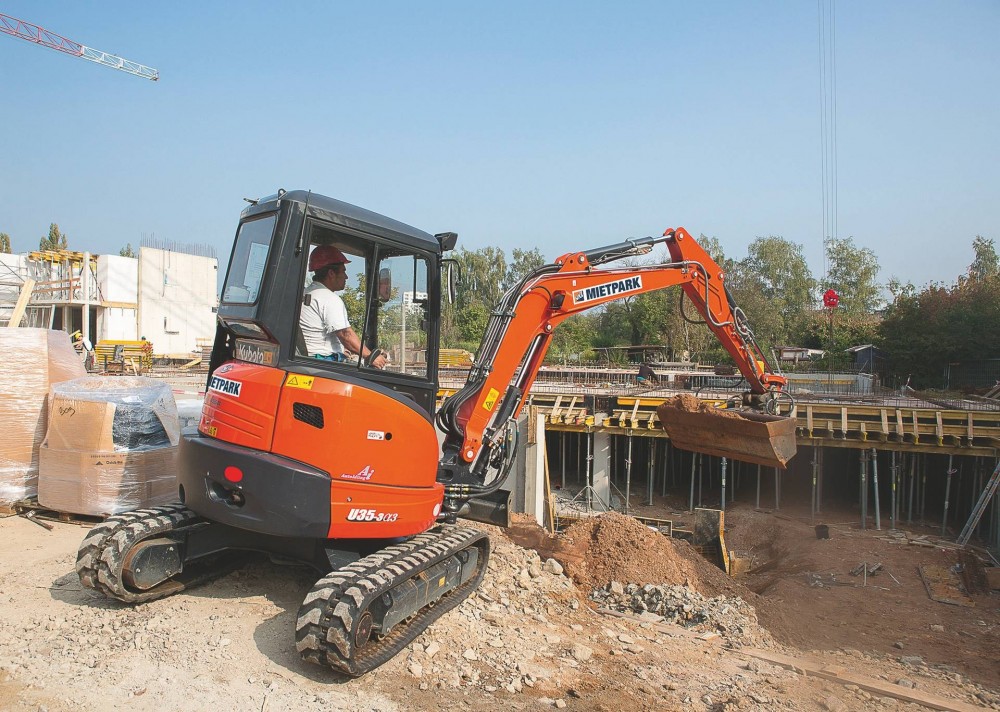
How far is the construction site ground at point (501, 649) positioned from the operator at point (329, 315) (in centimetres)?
214

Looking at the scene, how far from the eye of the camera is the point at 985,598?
34.4ft

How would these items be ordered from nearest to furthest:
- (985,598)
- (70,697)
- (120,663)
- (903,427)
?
(70,697)
(120,663)
(985,598)
(903,427)

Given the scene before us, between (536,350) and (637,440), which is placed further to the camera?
(637,440)

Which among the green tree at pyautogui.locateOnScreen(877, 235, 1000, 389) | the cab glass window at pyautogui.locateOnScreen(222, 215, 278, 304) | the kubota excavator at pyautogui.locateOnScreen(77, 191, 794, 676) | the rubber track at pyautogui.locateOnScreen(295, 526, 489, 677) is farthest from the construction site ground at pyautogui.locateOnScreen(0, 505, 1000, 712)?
the green tree at pyautogui.locateOnScreen(877, 235, 1000, 389)

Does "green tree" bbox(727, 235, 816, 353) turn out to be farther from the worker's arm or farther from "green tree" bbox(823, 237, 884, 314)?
the worker's arm

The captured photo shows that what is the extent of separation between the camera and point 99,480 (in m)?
6.95

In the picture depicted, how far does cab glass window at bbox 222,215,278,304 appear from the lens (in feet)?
15.5

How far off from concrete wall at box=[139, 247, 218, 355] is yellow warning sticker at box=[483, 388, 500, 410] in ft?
98.4

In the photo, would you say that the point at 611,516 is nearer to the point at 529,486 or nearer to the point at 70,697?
the point at 529,486

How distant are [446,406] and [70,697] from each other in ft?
10.8

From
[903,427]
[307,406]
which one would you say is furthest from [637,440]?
[307,406]

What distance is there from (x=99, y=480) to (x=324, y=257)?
13.4ft

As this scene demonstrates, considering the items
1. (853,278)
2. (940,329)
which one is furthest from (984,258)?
(940,329)

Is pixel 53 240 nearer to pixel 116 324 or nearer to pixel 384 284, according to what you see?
pixel 116 324
